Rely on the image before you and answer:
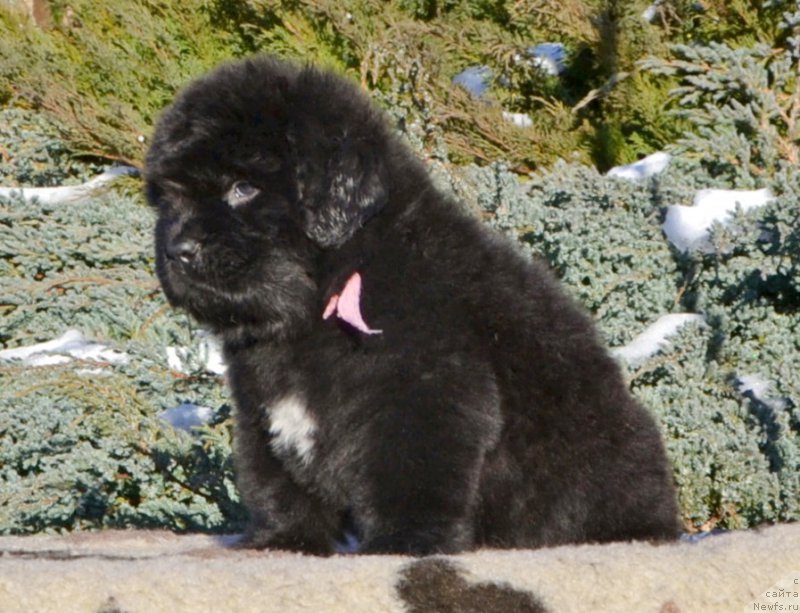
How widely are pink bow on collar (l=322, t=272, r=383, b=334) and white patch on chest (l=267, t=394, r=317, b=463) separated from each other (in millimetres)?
218

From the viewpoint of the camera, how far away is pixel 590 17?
21.5ft

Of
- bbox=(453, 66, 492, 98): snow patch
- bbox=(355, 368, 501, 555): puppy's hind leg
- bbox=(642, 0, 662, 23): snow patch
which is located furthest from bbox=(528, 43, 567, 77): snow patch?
bbox=(355, 368, 501, 555): puppy's hind leg

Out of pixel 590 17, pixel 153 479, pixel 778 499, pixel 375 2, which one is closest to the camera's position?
pixel 778 499

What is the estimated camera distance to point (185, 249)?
10.1 feet

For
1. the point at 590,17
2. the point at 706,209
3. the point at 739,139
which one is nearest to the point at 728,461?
the point at 706,209

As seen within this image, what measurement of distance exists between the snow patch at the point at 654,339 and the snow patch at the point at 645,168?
0.90 m

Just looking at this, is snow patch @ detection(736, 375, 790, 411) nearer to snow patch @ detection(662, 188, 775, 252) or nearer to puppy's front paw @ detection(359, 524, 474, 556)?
snow patch @ detection(662, 188, 775, 252)

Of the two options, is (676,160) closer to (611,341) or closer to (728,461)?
(611,341)

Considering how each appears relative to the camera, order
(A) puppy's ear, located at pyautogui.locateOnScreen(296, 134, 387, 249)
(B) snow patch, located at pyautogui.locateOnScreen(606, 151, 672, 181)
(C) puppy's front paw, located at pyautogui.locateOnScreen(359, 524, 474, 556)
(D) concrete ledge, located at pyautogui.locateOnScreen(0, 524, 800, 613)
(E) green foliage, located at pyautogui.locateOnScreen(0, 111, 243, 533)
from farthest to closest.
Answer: (B) snow patch, located at pyautogui.locateOnScreen(606, 151, 672, 181)
(E) green foliage, located at pyautogui.locateOnScreen(0, 111, 243, 533)
(A) puppy's ear, located at pyautogui.locateOnScreen(296, 134, 387, 249)
(C) puppy's front paw, located at pyautogui.locateOnScreen(359, 524, 474, 556)
(D) concrete ledge, located at pyautogui.locateOnScreen(0, 524, 800, 613)

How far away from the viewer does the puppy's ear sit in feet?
9.88

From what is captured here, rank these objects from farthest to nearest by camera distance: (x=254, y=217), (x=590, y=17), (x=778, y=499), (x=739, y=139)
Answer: (x=590, y=17), (x=739, y=139), (x=778, y=499), (x=254, y=217)

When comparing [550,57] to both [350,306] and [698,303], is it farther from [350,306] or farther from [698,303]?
[350,306]

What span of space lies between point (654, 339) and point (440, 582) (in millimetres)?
2420

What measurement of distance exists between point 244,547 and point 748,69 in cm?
315
